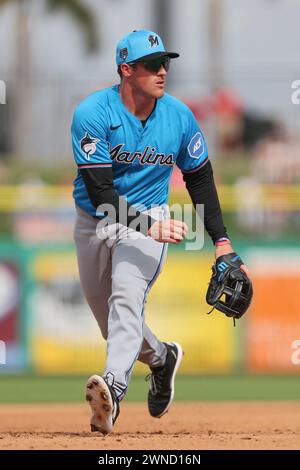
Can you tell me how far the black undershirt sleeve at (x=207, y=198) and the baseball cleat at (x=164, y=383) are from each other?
96 centimetres

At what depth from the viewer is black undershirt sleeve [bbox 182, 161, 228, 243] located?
6438 mm

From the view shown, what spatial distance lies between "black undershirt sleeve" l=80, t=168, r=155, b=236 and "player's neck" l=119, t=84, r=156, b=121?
1.23 ft

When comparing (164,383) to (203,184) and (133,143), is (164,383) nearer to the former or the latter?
(203,184)

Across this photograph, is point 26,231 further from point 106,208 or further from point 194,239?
point 106,208

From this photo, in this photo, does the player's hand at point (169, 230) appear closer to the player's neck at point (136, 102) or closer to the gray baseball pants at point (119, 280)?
the gray baseball pants at point (119, 280)

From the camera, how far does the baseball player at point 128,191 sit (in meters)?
5.93

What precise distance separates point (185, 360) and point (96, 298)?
4.52 metres

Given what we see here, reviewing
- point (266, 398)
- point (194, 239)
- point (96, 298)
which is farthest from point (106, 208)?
point (194, 239)

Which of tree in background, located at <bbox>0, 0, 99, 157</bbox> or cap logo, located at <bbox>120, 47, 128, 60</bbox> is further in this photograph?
tree in background, located at <bbox>0, 0, 99, 157</bbox>

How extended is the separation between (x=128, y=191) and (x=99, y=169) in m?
0.30

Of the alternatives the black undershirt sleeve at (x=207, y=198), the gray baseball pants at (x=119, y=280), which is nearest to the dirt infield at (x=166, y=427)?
the gray baseball pants at (x=119, y=280)

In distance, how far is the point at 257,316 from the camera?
10.8 meters

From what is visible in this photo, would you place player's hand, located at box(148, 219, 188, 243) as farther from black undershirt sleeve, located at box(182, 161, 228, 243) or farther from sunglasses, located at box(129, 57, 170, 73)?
sunglasses, located at box(129, 57, 170, 73)

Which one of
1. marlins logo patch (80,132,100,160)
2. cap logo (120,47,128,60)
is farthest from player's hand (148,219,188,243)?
cap logo (120,47,128,60)
